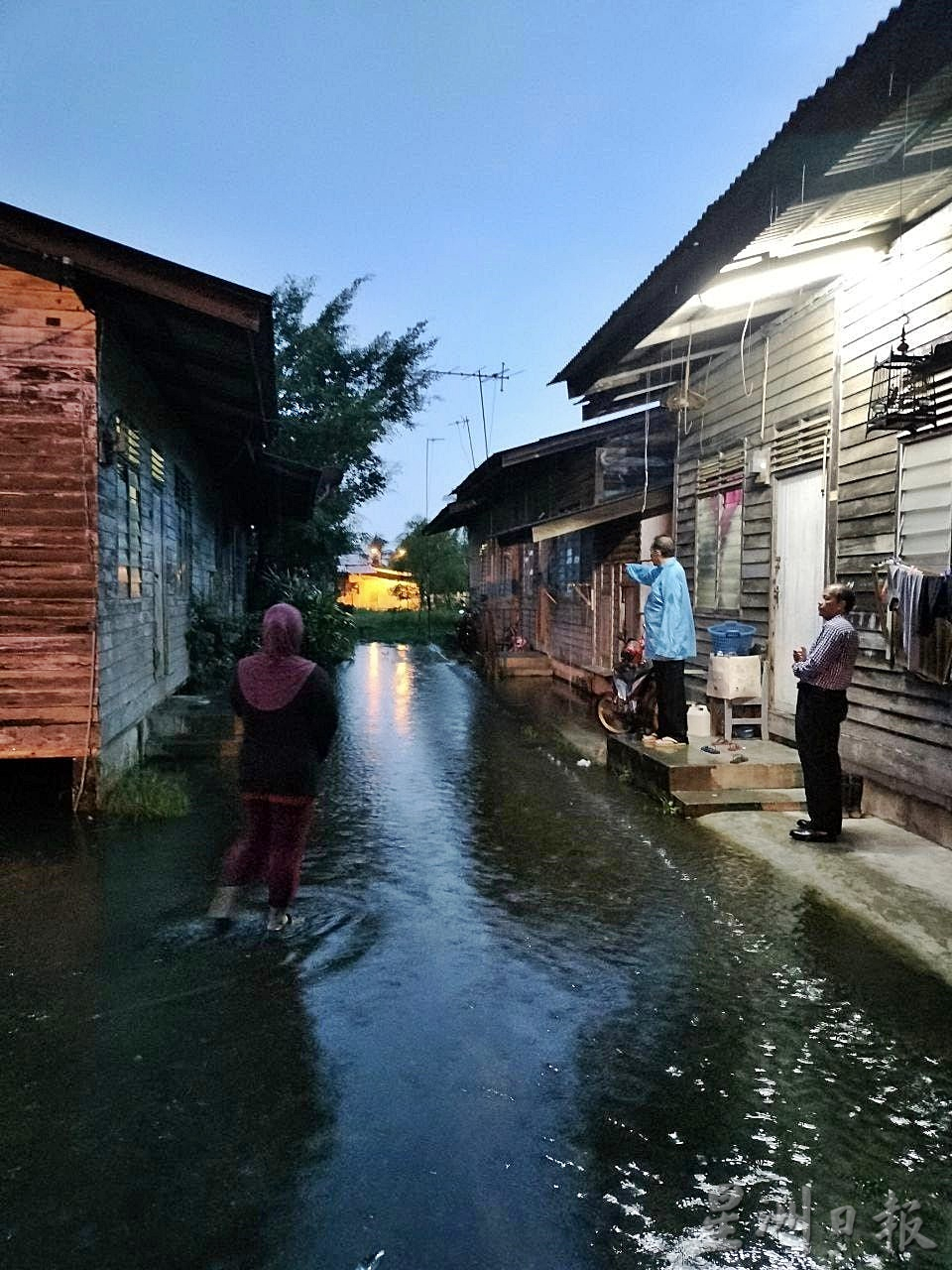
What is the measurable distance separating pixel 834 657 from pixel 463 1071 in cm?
424

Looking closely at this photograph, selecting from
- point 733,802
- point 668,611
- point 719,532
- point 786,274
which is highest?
point 786,274

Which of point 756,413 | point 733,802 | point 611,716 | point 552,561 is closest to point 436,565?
point 552,561

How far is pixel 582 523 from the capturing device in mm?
13922

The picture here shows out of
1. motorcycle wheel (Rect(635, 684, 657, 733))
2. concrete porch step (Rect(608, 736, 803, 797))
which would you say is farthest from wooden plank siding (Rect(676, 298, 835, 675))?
concrete porch step (Rect(608, 736, 803, 797))

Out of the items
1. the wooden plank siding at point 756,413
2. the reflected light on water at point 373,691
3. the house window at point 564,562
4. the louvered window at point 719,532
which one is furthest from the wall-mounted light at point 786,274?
the house window at point 564,562

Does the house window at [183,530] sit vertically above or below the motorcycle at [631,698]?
→ above

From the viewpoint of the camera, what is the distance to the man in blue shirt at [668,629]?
882 cm

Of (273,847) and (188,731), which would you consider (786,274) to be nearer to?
(273,847)

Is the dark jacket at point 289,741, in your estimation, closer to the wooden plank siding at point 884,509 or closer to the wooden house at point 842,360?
the wooden house at point 842,360

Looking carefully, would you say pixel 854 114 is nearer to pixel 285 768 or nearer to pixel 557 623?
pixel 285 768

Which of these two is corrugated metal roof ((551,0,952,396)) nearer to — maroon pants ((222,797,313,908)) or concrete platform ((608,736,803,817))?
concrete platform ((608,736,803,817))

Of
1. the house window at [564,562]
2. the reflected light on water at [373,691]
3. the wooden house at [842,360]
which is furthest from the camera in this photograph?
the house window at [564,562]

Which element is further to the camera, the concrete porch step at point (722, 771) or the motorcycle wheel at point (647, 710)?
the motorcycle wheel at point (647, 710)

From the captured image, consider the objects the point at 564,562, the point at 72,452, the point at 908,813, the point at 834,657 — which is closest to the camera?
the point at 834,657
